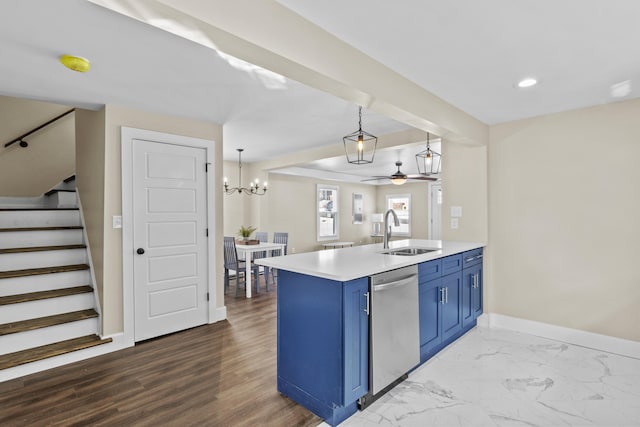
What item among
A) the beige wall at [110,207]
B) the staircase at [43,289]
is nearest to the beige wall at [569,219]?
the beige wall at [110,207]

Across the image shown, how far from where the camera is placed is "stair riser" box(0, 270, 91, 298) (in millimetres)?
3084

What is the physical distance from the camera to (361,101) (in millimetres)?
2273

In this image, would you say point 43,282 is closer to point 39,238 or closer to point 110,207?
point 39,238

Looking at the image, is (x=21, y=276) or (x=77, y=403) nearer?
(x=77, y=403)

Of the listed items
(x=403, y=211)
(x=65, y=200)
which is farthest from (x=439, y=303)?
(x=403, y=211)

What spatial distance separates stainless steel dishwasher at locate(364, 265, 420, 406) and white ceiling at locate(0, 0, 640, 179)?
148 centimetres

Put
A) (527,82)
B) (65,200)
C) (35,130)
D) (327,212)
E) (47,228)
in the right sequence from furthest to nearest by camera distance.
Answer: (327,212), (35,130), (65,200), (47,228), (527,82)

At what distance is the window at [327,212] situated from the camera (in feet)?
28.1

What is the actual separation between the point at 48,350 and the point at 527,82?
4.47 m

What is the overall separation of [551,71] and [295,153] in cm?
411

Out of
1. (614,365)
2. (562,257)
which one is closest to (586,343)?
(614,365)

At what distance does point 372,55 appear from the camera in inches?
84.5

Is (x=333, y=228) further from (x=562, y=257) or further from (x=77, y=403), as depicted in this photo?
(x=77, y=403)

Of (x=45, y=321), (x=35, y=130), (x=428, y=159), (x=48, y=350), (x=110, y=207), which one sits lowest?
(x=48, y=350)
